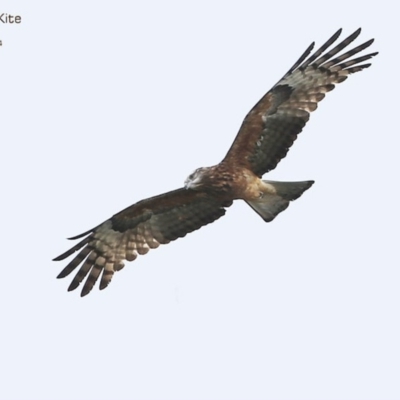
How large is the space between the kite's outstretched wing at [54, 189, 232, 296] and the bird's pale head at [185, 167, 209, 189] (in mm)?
161

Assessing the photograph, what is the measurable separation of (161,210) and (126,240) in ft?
1.83

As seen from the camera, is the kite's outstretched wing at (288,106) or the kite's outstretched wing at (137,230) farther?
the kite's outstretched wing at (137,230)

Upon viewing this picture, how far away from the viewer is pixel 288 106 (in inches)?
516

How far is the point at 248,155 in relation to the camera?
13023 millimetres

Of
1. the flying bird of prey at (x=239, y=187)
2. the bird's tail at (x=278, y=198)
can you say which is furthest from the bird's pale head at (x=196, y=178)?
the bird's tail at (x=278, y=198)

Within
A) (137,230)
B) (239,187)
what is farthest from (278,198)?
(137,230)

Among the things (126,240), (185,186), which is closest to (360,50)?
(185,186)

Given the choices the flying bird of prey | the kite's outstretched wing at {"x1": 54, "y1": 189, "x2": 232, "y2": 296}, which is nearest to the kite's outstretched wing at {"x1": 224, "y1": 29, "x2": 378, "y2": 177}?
the flying bird of prey

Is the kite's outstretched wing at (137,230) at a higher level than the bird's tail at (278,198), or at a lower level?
higher

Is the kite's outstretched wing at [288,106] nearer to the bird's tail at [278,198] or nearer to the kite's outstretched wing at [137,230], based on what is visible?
the bird's tail at [278,198]

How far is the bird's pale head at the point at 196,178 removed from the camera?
13.0m

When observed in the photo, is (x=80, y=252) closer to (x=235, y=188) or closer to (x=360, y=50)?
(x=235, y=188)

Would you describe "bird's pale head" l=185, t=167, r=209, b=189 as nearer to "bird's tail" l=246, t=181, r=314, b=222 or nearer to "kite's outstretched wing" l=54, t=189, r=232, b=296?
"kite's outstretched wing" l=54, t=189, r=232, b=296

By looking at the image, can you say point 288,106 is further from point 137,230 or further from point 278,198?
point 137,230
